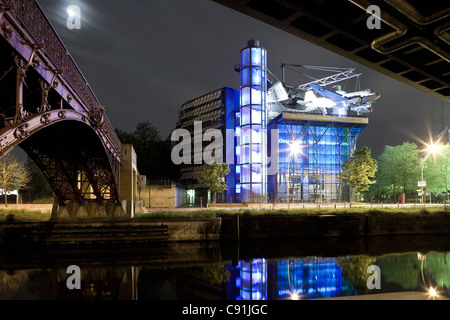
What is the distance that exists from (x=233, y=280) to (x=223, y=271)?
159cm

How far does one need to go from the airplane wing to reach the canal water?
47434 millimetres

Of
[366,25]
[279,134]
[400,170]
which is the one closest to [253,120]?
[279,134]

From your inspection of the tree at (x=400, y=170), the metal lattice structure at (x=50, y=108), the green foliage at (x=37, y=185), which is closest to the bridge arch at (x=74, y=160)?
the metal lattice structure at (x=50, y=108)

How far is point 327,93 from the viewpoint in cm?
6625

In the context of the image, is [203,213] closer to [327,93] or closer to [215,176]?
[215,176]

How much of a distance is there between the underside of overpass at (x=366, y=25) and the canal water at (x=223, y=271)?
9.46 meters

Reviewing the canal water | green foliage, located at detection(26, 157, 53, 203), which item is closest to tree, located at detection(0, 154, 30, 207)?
green foliage, located at detection(26, 157, 53, 203)

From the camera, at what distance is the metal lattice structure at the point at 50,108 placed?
8148 millimetres

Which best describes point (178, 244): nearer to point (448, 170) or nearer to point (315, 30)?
point (315, 30)

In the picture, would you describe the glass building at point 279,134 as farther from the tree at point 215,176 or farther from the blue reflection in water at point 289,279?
the blue reflection in water at point 289,279

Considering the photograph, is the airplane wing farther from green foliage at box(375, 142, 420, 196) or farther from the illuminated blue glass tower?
green foliage at box(375, 142, 420, 196)

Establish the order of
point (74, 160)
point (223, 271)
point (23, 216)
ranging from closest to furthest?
1. point (223, 271)
2. point (74, 160)
3. point (23, 216)

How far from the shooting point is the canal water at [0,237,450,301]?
12766mm

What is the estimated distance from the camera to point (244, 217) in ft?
81.1
